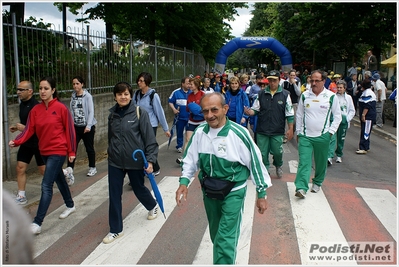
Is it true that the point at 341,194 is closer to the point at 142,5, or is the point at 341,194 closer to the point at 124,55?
the point at 124,55

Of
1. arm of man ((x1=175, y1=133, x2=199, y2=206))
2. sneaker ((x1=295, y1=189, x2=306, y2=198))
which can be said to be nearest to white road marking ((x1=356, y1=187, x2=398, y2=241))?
sneaker ((x1=295, y1=189, x2=306, y2=198))

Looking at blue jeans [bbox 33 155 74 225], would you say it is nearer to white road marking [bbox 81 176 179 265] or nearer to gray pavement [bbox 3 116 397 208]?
white road marking [bbox 81 176 179 265]

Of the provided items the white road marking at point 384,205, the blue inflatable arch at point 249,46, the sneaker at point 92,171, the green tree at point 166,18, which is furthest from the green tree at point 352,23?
the sneaker at point 92,171

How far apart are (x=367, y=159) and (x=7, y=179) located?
7.68m

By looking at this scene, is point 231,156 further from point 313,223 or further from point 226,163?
point 313,223

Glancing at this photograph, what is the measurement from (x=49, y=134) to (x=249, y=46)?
27003 millimetres

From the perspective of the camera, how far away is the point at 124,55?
12.4 meters

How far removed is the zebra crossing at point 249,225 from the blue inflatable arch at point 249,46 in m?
23.6

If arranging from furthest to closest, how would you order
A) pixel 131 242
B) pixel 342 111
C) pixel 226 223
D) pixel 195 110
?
pixel 342 111 < pixel 195 110 < pixel 131 242 < pixel 226 223

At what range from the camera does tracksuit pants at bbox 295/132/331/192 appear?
21.4ft

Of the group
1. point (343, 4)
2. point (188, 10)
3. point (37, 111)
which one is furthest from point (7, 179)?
point (343, 4)

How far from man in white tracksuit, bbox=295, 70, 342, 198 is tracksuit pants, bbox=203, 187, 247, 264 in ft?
9.72

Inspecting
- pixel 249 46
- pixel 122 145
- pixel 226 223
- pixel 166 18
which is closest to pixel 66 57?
pixel 122 145

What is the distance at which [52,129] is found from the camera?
529 centimetres
